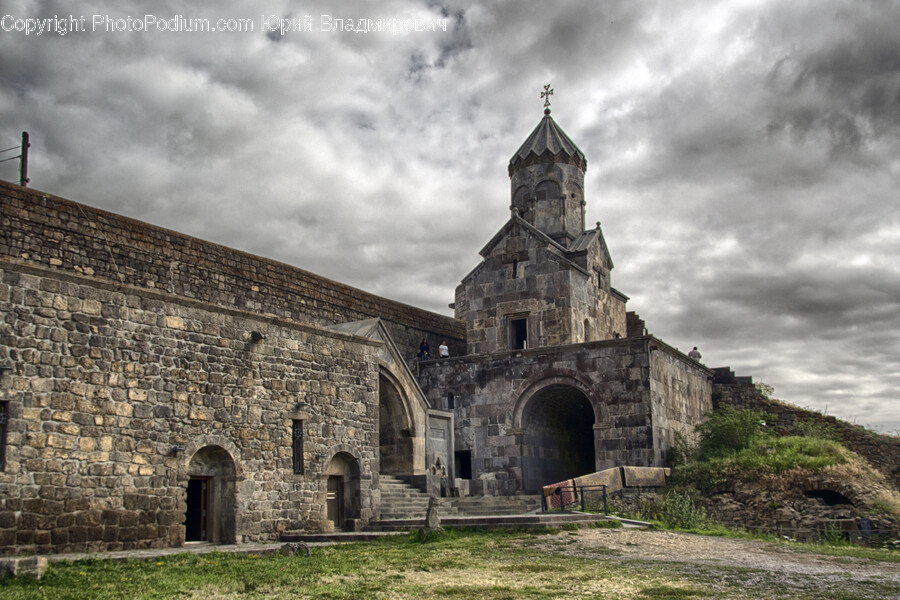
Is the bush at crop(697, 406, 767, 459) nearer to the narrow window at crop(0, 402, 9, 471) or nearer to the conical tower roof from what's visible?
the conical tower roof

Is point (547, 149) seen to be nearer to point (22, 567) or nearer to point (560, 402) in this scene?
point (560, 402)

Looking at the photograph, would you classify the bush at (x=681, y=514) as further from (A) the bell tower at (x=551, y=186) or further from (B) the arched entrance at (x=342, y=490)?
(A) the bell tower at (x=551, y=186)

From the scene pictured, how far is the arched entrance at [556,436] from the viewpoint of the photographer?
79.6 feet

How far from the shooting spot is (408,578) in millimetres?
9594

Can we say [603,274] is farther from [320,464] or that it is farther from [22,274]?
[22,274]

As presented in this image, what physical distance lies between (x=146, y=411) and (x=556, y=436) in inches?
597

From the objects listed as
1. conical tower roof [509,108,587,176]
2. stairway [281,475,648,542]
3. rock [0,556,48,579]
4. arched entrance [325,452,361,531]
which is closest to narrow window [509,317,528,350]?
conical tower roof [509,108,587,176]

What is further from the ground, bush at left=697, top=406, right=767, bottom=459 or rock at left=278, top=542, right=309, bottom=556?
bush at left=697, top=406, right=767, bottom=459

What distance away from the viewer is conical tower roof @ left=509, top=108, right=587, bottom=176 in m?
29.5

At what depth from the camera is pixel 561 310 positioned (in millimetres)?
26375

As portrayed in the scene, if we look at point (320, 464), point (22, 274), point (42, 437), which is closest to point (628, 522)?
point (320, 464)

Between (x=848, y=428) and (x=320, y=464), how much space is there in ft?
61.1

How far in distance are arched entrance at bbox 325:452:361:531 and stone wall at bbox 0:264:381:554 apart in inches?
4.0

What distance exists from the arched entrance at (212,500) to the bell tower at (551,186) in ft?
55.0
